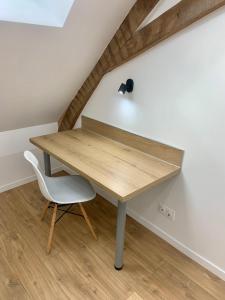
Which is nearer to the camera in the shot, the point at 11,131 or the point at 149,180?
the point at 149,180

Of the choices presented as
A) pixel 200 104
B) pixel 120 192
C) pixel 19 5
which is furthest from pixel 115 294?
pixel 19 5

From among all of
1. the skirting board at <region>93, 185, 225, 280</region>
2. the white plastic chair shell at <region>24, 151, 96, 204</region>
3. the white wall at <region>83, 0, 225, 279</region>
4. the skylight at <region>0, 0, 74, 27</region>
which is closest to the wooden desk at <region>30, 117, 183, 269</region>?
the white wall at <region>83, 0, 225, 279</region>

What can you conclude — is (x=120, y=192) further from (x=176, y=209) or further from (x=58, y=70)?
(x=58, y=70)

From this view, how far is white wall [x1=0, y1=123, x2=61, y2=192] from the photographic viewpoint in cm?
261

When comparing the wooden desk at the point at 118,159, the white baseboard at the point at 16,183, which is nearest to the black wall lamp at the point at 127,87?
the wooden desk at the point at 118,159

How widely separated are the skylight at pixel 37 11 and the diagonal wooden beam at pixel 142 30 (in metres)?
0.54

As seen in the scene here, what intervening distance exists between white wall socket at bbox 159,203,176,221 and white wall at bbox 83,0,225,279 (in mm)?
39

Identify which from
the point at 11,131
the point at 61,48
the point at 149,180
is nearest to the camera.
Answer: the point at 149,180

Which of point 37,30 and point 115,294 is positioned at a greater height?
point 37,30

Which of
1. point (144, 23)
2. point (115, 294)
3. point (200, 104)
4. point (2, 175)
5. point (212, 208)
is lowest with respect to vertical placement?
point (115, 294)

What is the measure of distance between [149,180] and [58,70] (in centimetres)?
127

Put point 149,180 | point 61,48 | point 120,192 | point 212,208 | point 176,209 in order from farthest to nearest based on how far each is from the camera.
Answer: point 176,209 < point 61,48 < point 212,208 < point 149,180 < point 120,192

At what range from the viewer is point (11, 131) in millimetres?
2580

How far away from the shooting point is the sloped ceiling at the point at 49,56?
60.1 inches
